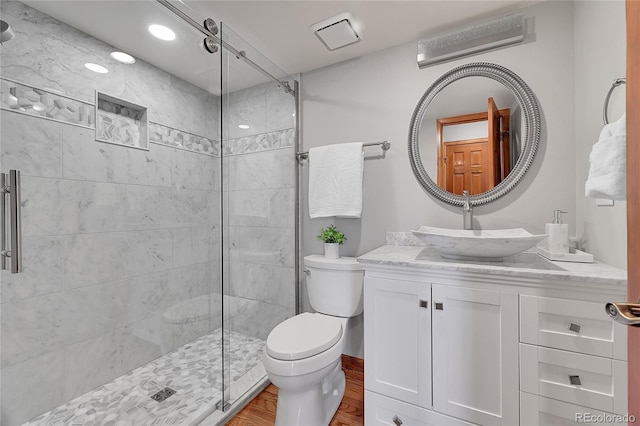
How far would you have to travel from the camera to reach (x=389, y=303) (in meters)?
1.28

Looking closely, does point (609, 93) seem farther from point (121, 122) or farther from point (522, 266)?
point (121, 122)

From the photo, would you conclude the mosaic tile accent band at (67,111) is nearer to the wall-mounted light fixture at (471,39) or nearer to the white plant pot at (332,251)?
the white plant pot at (332,251)

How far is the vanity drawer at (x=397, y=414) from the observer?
118 centimetres

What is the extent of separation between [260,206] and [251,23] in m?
1.15

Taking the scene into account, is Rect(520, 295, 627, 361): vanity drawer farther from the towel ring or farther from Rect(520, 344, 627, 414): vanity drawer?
the towel ring

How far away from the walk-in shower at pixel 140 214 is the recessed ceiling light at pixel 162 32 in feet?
0.12

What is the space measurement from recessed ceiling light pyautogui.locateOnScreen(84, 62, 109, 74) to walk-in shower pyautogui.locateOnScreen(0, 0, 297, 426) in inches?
0.6

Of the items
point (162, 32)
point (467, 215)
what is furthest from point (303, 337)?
point (162, 32)

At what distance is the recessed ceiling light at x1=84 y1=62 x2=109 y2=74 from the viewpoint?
1485 millimetres

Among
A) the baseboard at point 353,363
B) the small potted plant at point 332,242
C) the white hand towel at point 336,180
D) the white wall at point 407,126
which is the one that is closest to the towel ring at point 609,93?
the white wall at point 407,126

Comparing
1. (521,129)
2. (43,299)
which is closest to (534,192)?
(521,129)

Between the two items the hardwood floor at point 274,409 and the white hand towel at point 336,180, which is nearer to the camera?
the hardwood floor at point 274,409

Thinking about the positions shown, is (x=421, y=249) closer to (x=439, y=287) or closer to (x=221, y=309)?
(x=439, y=287)

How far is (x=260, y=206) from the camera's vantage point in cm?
201
